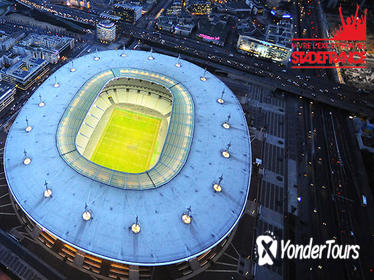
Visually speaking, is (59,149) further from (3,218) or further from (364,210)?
(364,210)

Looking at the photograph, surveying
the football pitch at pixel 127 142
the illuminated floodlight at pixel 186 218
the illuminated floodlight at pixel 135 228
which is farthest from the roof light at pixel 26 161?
the illuminated floodlight at pixel 186 218

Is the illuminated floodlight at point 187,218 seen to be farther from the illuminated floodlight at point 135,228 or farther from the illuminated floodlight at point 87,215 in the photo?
the illuminated floodlight at point 87,215

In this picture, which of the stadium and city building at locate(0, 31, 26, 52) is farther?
city building at locate(0, 31, 26, 52)

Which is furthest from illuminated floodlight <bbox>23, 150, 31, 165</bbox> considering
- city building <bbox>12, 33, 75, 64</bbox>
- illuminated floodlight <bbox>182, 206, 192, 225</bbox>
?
city building <bbox>12, 33, 75, 64</bbox>

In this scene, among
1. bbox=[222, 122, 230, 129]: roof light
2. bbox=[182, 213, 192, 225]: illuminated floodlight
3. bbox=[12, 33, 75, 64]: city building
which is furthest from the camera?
bbox=[12, 33, 75, 64]: city building

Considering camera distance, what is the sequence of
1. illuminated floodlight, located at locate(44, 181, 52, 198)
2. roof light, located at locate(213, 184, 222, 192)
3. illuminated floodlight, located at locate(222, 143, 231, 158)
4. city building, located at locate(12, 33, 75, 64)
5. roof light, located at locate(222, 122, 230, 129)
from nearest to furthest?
Answer: illuminated floodlight, located at locate(44, 181, 52, 198)
roof light, located at locate(213, 184, 222, 192)
illuminated floodlight, located at locate(222, 143, 231, 158)
roof light, located at locate(222, 122, 230, 129)
city building, located at locate(12, 33, 75, 64)

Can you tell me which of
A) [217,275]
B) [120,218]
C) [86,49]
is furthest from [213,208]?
[86,49]

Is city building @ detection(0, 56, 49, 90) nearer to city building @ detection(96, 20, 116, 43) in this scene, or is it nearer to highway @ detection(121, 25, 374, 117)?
city building @ detection(96, 20, 116, 43)
